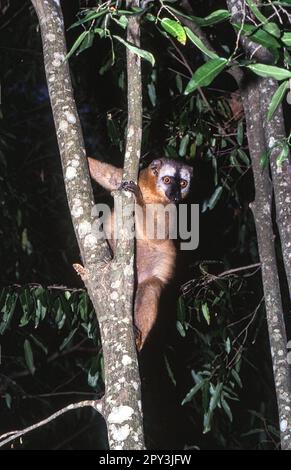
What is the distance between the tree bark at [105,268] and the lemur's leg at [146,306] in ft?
5.74

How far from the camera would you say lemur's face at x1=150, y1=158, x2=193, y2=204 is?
18.2 ft

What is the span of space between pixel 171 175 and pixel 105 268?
113 inches

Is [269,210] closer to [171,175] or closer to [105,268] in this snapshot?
[171,175]

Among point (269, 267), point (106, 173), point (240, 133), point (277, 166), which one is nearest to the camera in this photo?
point (277, 166)

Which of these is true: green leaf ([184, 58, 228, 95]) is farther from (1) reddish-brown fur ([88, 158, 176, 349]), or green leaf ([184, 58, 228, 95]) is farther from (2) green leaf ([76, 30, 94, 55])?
(1) reddish-brown fur ([88, 158, 176, 349])

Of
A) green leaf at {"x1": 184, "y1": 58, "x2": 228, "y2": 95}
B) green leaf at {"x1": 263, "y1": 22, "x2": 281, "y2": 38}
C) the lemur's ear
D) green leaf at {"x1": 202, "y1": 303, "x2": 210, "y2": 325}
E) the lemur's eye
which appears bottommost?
green leaf at {"x1": 202, "y1": 303, "x2": 210, "y2": 325}

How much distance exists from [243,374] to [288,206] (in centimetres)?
425

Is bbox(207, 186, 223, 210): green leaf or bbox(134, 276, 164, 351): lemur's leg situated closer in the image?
bbox(134, 276, 164, 351): lemur's leg

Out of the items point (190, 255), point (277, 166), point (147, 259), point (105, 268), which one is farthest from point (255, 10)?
point (190, 255)

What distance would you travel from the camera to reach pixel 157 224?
5.37m

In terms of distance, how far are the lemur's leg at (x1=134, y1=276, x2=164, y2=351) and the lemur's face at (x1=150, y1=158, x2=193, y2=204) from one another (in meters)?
0.88

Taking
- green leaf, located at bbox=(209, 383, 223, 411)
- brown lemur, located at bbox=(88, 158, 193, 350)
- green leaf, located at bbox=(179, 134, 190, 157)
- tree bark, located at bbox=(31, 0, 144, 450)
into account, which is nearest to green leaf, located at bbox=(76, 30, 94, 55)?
tree bark, located at bbox=(31, 0, 144, 450)
